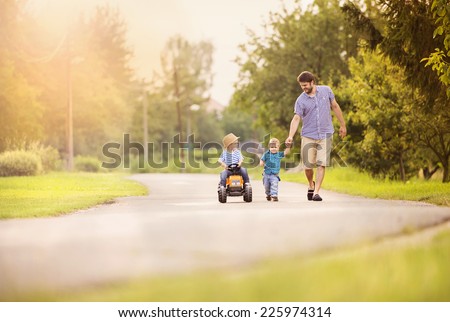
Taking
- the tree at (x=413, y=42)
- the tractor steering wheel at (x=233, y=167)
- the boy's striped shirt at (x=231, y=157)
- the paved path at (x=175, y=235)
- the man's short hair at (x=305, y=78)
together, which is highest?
the tree at (x=413, y=42)

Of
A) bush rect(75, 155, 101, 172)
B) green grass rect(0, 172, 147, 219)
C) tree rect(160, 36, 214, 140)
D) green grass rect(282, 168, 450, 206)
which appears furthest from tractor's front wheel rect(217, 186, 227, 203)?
bush rect(75, 155, 101, 172)

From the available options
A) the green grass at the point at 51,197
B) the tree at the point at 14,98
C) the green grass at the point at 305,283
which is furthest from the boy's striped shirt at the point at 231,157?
the tree at the point at 14,98

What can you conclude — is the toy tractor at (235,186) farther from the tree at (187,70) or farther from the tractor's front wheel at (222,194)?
the tree at (187,70)

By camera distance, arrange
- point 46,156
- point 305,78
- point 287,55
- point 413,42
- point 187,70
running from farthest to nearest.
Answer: point 46,156 < point 187,70 < point 287,55 < point 413,42 < point 305,78

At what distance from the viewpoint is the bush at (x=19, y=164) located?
18.8m

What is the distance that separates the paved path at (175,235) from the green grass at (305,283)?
143 millimetres

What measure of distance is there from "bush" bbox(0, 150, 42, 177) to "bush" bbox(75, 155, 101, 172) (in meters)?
8.76

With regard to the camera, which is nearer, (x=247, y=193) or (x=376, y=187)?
(x=247, y=193)

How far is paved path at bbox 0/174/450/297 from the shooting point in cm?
586

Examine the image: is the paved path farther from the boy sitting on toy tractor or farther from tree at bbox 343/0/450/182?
tree at bbox 343/0/450/182

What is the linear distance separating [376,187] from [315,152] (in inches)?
132

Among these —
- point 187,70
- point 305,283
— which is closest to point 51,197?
point 305,283

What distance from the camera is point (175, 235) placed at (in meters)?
7.14

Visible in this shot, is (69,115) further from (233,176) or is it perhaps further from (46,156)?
(233,176)
